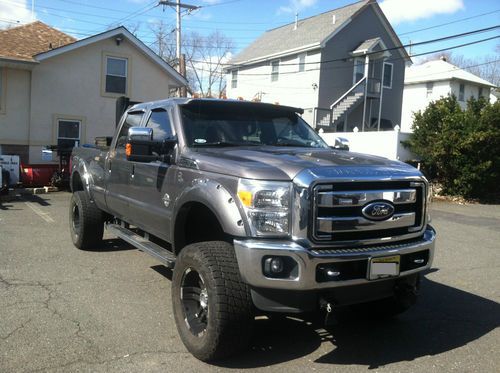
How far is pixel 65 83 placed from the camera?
698 inches

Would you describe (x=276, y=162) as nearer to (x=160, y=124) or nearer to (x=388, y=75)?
(x=160, y=124)

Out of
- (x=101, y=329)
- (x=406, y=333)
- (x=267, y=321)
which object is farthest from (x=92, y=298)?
(x=406, y=333)

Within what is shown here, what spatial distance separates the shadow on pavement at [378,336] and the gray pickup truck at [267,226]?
255 mm

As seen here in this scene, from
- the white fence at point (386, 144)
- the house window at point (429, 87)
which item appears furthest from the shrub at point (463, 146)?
the house window at point (429, 87)

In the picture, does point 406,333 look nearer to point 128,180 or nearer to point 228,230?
point 228,230

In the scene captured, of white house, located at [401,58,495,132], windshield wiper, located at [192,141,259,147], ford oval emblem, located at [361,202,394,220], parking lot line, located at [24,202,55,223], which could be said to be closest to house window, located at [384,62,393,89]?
white house, located at [401,58,495,132]

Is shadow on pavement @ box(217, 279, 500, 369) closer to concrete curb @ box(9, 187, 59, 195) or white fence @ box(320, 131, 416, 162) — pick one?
concrete curb @ box(9, 187, 59, 195)

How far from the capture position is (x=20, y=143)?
17141 mm

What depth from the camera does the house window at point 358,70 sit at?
2786cm

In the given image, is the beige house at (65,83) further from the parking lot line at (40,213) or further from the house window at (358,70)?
the house window at (358,70)

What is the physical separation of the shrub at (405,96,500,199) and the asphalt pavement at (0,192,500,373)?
9.15 metres

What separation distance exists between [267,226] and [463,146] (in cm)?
1353

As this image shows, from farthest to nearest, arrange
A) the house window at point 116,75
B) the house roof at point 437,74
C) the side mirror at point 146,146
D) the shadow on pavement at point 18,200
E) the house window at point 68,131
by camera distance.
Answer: the house roof at point 437,74, the house window at point 116,75, the house window at point 68,131, the shadow on pavement at point 18,200, the side mirror at point 146,146

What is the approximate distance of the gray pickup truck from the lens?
3.47 meters
